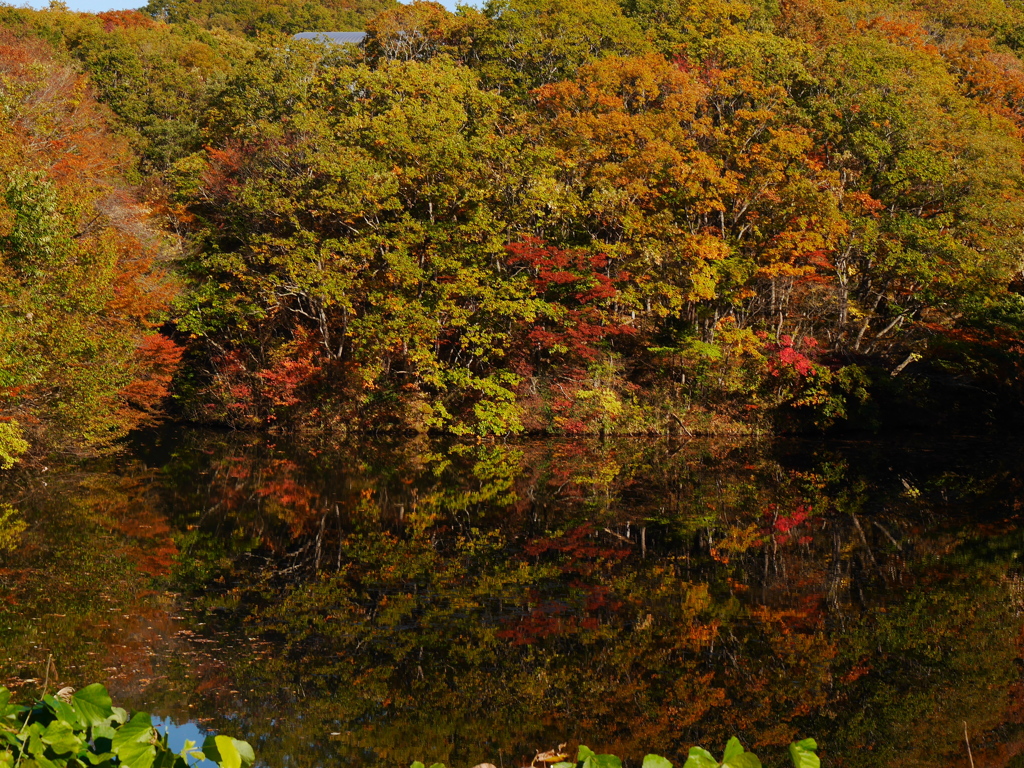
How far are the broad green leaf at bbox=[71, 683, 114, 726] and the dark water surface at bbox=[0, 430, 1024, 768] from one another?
4.56m

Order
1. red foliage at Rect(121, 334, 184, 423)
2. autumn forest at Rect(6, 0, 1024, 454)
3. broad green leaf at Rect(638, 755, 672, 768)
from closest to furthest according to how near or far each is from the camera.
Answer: broad green leaf at Rect(638, 755, 672, 768) → red foliage at Rect(121, 334, 184, 423) → autumn forest at Rect(6, 0, 1024, 454)

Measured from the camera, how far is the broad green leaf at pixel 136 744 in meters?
2.93

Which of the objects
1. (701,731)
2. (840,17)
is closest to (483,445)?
(701,731)

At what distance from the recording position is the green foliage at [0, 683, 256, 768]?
2.95m

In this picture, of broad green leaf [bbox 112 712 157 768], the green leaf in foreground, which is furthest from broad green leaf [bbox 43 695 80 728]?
the green leaf in foreground

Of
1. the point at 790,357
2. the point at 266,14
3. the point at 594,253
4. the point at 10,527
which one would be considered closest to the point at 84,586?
the point at 10,527

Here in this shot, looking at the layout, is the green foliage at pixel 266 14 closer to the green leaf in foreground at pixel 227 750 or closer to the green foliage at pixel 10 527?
the green foliage at pixel 10 527

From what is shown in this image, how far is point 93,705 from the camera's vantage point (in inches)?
122

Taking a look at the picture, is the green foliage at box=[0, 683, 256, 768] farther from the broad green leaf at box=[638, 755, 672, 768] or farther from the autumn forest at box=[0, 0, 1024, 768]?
the broad green leaf at box=[638, 755, 672, 768]

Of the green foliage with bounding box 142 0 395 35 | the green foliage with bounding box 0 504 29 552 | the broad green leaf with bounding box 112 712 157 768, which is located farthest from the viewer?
the green foliage with bounding box 142 0 395 35

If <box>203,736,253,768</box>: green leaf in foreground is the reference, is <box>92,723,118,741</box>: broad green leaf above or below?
below

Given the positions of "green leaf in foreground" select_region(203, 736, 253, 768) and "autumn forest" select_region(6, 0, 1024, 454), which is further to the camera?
"autumn forest" select_region(6, 0, 1024, 454)

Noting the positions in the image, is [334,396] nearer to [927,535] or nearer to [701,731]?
[927,535]

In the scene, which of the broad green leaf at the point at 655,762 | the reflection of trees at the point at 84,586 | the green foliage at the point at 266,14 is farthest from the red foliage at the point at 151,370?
the green foliage at the point at 266,14
